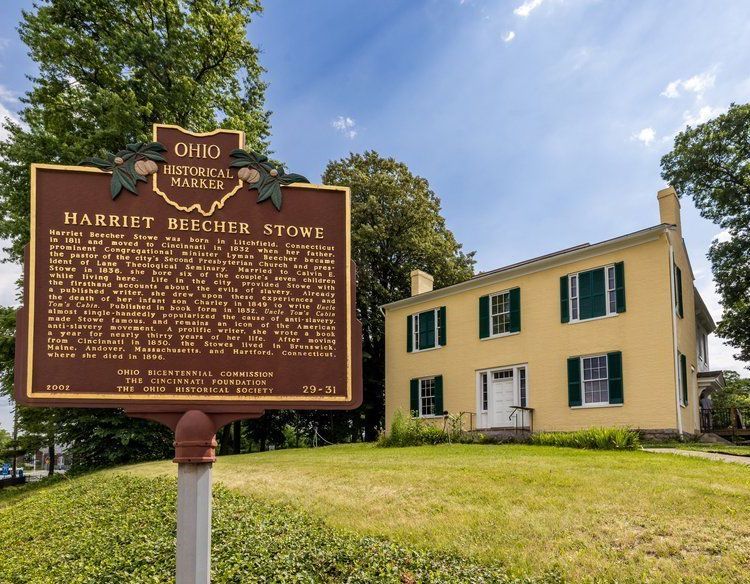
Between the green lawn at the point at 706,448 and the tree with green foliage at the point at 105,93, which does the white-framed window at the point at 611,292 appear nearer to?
the green lawn at the point at 706,448

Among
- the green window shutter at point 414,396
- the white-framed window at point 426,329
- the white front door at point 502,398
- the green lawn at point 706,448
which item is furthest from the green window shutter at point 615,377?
the green window shutter at point 414,396

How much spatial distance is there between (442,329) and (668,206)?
356 inches

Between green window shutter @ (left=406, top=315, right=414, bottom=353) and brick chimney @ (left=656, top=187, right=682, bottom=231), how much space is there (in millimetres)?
10335

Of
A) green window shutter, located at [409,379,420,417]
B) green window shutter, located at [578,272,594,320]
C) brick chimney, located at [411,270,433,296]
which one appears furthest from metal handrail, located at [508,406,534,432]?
brick chimney, located at [411,270,433,296]

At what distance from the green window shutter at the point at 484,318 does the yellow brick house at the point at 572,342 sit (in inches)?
1.7

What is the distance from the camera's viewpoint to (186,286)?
4.95 meters

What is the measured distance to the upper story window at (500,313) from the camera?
21031mm

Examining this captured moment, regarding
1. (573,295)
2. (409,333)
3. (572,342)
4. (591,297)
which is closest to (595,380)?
(572,342)

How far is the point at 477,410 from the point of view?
21.9 metres

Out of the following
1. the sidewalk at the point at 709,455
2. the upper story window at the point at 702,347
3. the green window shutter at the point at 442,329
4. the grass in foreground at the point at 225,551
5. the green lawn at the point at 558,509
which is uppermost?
the green window shutter at the point at 442,329

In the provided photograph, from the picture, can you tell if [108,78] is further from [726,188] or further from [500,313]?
[726,188]

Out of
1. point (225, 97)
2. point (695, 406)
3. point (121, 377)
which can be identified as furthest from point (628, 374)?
point (225, 97)

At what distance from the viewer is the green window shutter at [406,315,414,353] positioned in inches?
1000

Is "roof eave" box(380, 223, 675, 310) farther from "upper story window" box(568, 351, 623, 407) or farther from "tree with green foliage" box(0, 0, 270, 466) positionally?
"tree with green foliage" box(0, 0, 270, 466)
